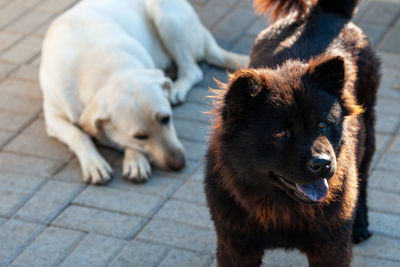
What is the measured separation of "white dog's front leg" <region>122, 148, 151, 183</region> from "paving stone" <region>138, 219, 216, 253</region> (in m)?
0.50

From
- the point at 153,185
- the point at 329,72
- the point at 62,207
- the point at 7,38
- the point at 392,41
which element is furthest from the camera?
the point at 7,38

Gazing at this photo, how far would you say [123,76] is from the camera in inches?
189

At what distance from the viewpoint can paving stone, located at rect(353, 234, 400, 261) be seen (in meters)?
3.74

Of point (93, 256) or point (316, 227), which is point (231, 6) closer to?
point (93, 256)

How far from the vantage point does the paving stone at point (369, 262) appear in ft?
12.0

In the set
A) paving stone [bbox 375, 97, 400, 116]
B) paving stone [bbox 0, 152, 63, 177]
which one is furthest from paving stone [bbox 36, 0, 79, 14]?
paving stone [bbox 375, 97, 400, 116]

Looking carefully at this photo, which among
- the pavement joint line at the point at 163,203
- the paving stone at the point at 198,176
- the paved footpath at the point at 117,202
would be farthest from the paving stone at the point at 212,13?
the pavement joint line at the point at 163,203

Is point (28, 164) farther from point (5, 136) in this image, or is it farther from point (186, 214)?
point (186, 214)

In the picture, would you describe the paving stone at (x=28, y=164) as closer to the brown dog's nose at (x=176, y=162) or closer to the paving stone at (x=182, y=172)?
the paving stone at (x=182, y=172)

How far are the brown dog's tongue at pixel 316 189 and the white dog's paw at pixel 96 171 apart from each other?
2.08 meters

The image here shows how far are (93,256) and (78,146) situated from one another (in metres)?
1.17

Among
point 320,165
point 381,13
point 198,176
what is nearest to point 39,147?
point 198,176

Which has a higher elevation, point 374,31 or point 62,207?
point 374,31

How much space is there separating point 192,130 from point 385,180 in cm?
155
